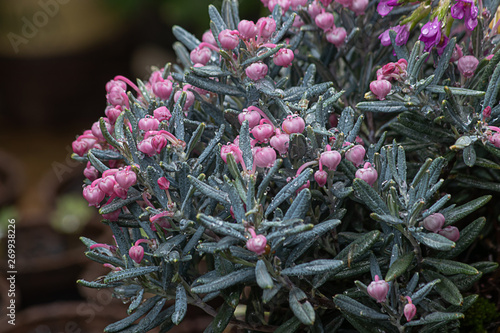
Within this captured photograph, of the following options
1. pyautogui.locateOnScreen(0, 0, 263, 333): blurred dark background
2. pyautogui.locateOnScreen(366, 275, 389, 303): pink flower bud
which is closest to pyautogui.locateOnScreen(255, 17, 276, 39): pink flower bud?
pyautogui.locateOnScreen(366, 275, 389, 303): pink flower bud

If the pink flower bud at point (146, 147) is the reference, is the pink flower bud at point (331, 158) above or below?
below

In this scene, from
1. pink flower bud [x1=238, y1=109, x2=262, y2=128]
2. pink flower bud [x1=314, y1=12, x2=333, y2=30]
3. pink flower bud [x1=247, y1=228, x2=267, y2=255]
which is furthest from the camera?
pink flower bud [x1=314, y1=12, x2=333, y2=30]

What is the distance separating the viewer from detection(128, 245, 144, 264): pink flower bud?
0.61m

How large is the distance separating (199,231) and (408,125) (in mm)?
293

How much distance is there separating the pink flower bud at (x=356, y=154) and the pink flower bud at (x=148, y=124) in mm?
214

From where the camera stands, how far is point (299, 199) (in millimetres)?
568

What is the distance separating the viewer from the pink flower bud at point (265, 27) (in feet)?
2.17

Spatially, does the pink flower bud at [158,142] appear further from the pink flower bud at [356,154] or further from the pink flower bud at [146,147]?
the pink flower bud at [356,154]

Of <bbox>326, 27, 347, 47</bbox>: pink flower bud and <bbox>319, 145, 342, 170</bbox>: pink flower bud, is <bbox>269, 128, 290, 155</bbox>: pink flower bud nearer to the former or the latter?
<bbox>319, 145, 342, 170</bbox>: pink flower bud

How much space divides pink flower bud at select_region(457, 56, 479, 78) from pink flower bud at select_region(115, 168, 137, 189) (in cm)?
41

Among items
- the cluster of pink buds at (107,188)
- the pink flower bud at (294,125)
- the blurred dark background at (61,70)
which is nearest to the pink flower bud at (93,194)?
the cluster of pink buds at (107,188)

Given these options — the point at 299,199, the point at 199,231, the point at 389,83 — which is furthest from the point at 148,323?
the point at 389,83

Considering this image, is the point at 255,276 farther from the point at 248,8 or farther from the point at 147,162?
the point at 248,8

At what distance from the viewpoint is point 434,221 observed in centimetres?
59
